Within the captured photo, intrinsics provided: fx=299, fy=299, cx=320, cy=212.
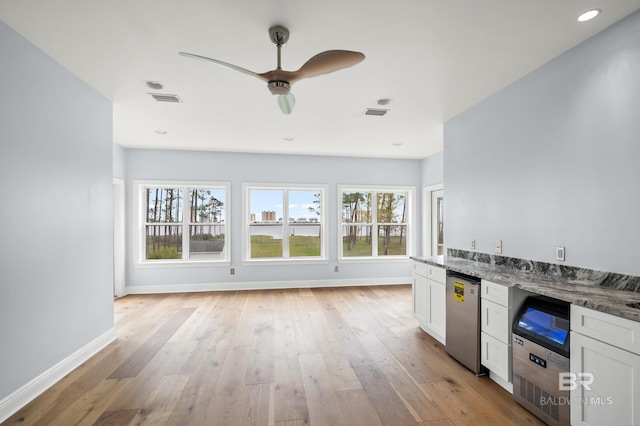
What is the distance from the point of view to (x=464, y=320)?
114 inches

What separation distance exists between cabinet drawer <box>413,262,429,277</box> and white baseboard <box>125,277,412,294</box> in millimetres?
2525

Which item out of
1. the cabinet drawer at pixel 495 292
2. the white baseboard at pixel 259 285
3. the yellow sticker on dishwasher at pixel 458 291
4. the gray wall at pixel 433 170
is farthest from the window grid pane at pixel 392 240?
the cabinet drawer at pixel 495 292

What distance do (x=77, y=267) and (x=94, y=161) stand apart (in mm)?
1113

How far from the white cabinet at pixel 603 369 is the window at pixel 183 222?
5.32 meters

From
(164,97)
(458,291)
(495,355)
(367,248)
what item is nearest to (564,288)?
(495,355)

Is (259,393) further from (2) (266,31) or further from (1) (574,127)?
(1) (574,127)

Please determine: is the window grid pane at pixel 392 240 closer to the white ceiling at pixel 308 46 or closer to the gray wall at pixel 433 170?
the gray wall at pixel 433 170

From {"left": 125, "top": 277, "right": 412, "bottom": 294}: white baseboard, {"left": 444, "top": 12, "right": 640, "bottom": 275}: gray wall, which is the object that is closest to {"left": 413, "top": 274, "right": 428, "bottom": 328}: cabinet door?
{"left": 444, "top": 12, "right": 640, "bottom": 275}: gray wall

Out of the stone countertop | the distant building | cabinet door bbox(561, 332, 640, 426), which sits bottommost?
cabinet door bbox(561, 332, 640, 426)

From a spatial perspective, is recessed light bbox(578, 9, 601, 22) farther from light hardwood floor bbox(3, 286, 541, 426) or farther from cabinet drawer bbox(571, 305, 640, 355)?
light hardwood floor bbox(3, 286, 541, 426)

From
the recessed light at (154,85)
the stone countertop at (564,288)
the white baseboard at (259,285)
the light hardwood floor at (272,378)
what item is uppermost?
the recessed light at (154,85)

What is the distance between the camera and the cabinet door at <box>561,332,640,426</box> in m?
1.58

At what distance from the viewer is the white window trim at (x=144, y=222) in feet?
18.6

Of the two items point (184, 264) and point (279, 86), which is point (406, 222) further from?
point (279, 86)
